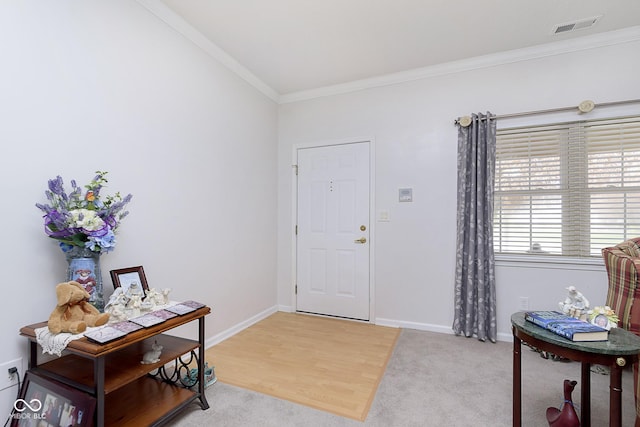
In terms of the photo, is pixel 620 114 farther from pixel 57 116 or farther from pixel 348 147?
pixel 57 116

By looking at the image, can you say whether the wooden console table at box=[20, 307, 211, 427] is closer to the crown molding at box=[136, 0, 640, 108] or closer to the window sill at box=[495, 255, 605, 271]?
the crown molding at box=[136, 0, 640, 108]

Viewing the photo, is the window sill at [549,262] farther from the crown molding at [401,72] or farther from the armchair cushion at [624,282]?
the crown molding at [401,72]

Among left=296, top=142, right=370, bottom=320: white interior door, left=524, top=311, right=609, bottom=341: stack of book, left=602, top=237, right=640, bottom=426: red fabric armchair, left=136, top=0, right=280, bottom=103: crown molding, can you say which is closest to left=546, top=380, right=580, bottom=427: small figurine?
left=524, top=311, right=609, bottom=341: stack of book

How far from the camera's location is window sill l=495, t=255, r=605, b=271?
2.68 m

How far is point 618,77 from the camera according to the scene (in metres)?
2.63

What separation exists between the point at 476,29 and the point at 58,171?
316 centimetres

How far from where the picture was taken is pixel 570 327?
1404 mm

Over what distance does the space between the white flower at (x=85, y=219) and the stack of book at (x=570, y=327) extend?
2281 millimetres

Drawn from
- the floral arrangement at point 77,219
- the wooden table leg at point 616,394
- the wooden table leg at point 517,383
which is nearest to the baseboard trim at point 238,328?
the floral arrangement at point 77,219

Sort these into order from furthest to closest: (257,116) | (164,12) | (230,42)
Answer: (257,116) < (230,42) < (164,12)

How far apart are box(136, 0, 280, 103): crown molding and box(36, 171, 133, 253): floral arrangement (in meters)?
1.43

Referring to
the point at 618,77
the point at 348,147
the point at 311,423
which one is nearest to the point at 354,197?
the point at 348,147

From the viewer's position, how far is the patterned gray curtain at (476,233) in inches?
115

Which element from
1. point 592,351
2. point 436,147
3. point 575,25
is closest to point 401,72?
point 436,147
